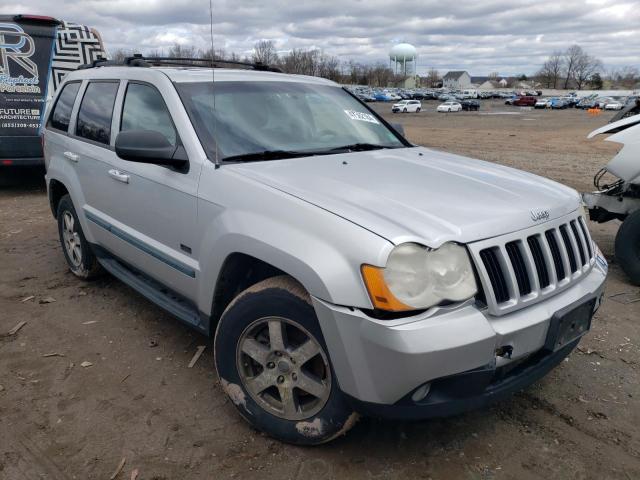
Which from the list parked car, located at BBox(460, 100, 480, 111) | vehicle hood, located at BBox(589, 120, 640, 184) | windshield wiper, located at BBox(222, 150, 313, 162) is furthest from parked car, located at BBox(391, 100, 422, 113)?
windshield wiper, located at BBox(222, 150, 313, 162)

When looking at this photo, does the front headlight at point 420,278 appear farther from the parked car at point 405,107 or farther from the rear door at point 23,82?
the parked car at point 405,107

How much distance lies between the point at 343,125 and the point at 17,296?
10.0 ft

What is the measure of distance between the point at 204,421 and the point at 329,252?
1274mm

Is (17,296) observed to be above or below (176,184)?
below

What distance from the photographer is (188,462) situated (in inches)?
102

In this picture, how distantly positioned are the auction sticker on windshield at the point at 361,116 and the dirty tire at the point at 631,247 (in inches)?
97.3

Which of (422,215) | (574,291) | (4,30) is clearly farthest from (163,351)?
(4,30)

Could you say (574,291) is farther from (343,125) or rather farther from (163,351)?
(163,351)

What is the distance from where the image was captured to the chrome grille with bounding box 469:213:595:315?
226 centimetres

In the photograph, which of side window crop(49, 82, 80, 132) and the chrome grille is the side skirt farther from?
the chrome grille

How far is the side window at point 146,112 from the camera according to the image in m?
3.31

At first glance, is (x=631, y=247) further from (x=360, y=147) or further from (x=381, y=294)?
(x=381, y=294)

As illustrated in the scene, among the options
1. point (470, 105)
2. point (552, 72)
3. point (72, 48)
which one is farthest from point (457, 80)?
point (72, 48)

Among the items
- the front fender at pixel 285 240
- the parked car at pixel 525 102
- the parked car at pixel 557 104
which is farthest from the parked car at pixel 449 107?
the front fender at pixel 285 240
